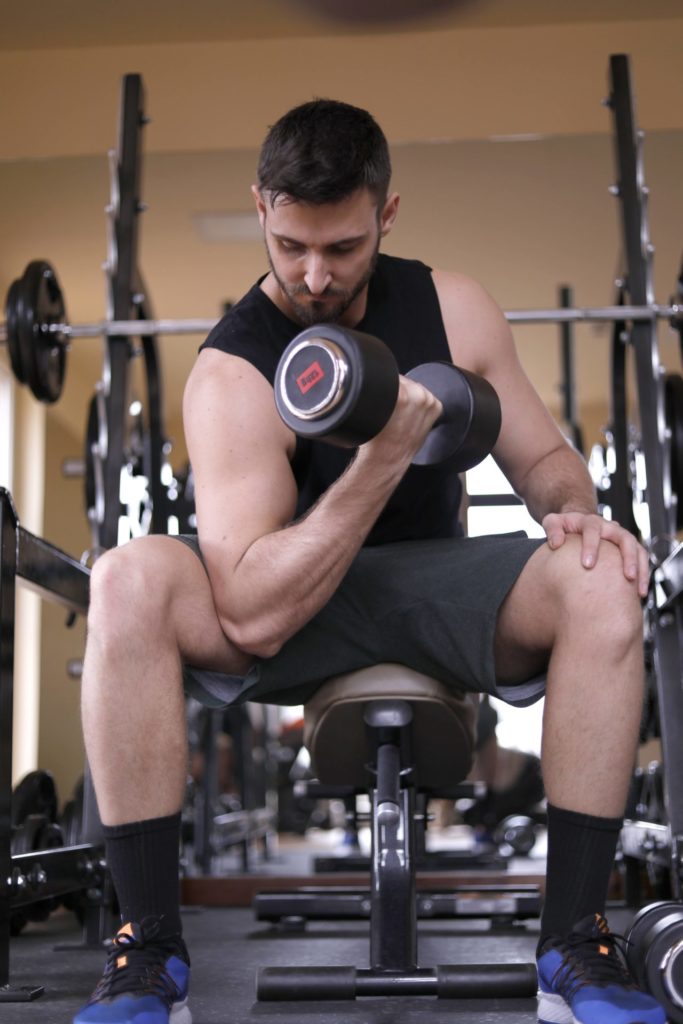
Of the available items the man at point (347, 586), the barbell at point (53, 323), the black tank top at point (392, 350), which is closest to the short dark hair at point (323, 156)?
the man at point (347, 586)

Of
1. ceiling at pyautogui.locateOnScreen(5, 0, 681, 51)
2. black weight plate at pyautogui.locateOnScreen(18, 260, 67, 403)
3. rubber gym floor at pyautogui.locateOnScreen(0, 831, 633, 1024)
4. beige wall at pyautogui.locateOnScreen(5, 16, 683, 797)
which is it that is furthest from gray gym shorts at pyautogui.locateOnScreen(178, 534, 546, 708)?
ceiling at pyautogui.locateOnScreen(5, 0, 681, 51)

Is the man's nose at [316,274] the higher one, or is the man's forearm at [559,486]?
the man's nose at [316,274]

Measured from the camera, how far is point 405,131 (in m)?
3.74

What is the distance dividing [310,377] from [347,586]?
325mm

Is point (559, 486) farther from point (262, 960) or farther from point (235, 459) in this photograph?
point (262, 960)

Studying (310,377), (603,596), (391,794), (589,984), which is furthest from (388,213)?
(589,984)

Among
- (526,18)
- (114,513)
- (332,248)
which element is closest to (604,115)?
(526,18)

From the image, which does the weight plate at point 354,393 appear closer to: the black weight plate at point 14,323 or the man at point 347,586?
the man at point 347,586

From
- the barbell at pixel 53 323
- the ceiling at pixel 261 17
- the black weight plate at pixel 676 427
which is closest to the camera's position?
the barbell at pixel 53 323

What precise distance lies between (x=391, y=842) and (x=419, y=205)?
3164mm

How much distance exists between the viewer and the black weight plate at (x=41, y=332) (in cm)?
243

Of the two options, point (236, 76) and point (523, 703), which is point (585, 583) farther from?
point (236, 76)

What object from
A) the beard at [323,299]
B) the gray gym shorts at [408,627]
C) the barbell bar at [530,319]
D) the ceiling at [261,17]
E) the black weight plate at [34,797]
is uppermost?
the ceiling at [261,17]

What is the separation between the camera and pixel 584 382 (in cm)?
657
